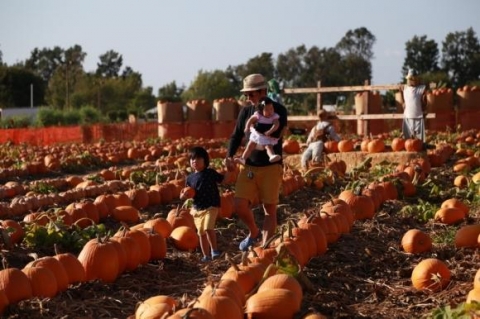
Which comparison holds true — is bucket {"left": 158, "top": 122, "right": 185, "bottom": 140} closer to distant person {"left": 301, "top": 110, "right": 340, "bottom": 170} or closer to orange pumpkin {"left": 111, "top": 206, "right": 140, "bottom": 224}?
distant person {"left": 301, "top": 110, "right": 340, "bottom": 170}

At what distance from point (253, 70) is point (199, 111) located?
79.1 metres

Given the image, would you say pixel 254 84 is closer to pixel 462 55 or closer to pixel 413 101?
pixel 413 101

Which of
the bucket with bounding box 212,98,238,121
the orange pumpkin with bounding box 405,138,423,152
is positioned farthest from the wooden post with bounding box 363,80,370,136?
the bucket with bounding box 212,98,238,121

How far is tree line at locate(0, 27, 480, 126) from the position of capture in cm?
7981

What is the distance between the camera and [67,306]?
17.1 feet

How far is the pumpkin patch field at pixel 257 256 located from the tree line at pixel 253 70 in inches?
2071

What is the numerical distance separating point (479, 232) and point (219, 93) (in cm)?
8167

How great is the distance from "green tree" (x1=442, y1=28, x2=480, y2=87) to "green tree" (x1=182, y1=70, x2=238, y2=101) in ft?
94.2

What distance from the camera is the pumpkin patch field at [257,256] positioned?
4.74m

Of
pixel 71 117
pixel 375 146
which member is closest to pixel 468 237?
pixel 375 146

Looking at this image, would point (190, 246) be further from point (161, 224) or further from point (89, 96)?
point (89, 96)

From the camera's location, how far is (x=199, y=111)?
31.0 meters

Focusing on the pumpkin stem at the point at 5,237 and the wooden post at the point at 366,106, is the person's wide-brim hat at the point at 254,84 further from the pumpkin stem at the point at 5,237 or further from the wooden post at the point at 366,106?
the wooden post at the point at 366,106

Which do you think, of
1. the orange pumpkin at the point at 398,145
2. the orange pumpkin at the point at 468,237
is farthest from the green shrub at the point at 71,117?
the orange pumpkin at the point at 468,237
